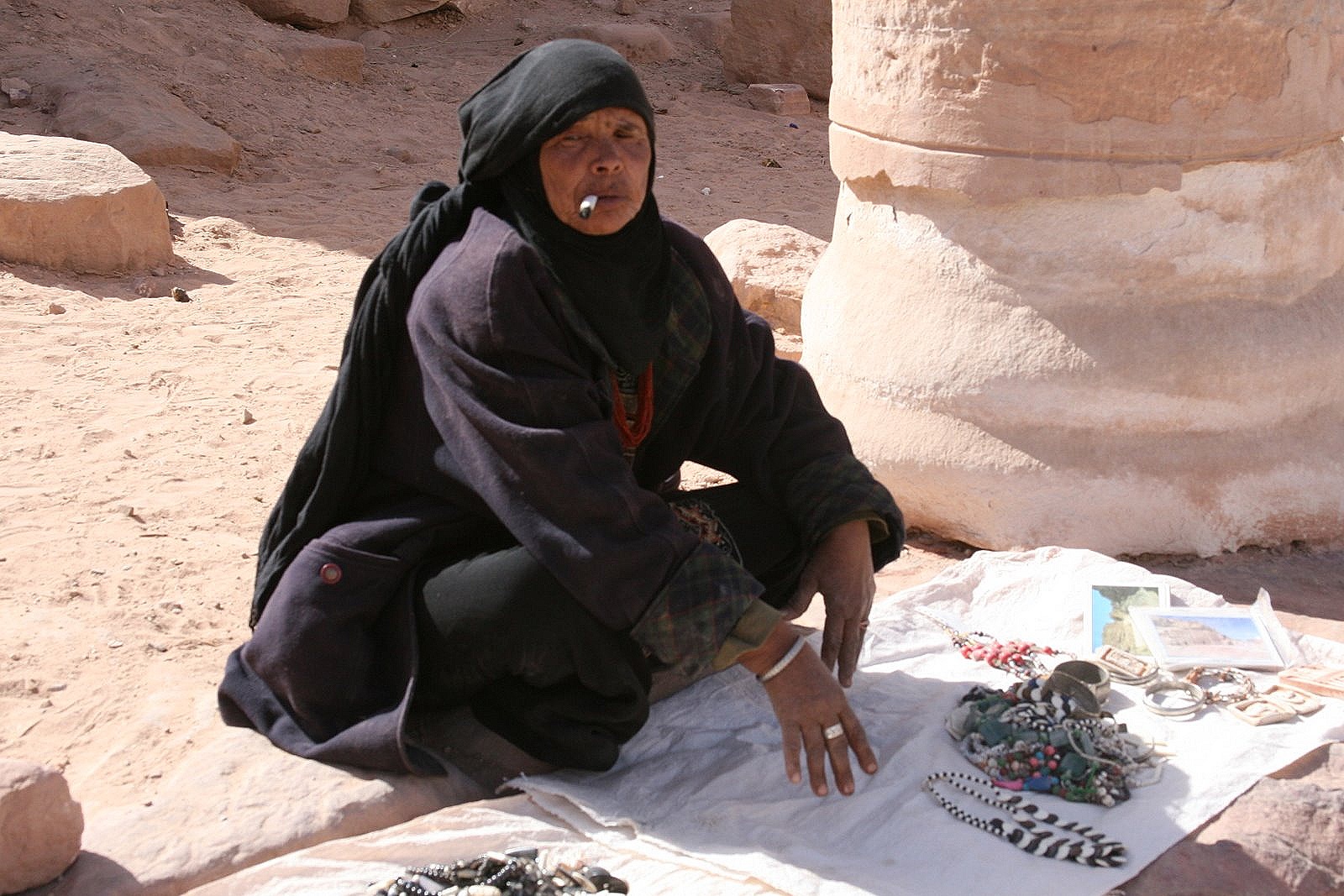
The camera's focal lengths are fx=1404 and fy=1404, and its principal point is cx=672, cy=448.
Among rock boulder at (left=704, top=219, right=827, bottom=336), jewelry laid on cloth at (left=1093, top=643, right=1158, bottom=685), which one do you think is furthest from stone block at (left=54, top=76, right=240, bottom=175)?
jewelry laid on cloth at (left=1093, top=643, right=1158, bottom=685)

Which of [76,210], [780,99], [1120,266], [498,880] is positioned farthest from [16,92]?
[498,880]

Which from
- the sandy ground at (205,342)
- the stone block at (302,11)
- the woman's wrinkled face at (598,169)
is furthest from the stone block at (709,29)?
the woman's wrinkled face at (598,169)

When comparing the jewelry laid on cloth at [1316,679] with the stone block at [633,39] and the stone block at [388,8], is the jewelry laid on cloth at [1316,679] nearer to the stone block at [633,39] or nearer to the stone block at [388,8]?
Answer: the stone block at [633,39]

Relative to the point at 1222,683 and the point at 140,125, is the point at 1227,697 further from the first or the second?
the point at 140,125

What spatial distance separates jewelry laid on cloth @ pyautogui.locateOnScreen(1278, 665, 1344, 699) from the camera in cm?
300

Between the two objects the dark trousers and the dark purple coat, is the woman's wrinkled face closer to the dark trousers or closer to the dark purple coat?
the dark purple coat

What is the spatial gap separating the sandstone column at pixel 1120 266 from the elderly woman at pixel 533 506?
43.5 inches

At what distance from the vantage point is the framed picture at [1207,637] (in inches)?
124

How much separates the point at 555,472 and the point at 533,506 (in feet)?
0.26

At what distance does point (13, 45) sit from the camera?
30.3ft

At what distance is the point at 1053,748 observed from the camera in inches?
106

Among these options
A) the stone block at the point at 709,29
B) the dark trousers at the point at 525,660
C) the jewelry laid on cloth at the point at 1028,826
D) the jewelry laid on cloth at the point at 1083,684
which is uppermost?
the stone block at the point at 709,29

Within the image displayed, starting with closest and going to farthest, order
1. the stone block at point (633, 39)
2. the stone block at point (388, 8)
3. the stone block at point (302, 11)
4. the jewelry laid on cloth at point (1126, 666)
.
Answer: the jewelry laid on cloth at point (1126, 666) → the stone block at point (302, 11) → the stone block at point (633, 39) → the stone block at point (388, 8)

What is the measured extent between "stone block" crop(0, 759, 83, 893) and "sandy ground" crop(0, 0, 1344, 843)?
0.37m
